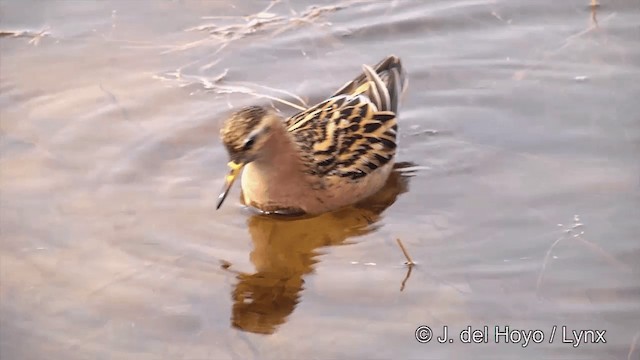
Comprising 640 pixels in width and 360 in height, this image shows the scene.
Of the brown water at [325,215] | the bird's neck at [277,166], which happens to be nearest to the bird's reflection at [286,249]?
the brown water at [325,215]

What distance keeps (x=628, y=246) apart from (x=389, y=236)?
1572 mm

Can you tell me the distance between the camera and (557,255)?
22.3 feet

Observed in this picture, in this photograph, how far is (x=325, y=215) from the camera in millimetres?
7605

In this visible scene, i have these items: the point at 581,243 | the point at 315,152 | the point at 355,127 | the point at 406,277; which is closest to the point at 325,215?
the point at 315,152

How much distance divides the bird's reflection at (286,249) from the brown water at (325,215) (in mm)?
18

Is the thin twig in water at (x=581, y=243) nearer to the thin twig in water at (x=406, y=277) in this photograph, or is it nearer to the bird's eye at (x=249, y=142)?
the thin twig in water at (x=406, y=277)

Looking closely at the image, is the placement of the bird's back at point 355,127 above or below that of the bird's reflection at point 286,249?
above

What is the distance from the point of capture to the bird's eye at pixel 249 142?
23.5 feet

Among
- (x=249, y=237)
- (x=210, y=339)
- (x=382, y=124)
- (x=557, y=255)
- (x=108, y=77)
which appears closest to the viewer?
(x=210, y=339)

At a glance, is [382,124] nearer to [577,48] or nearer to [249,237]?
[249,237]

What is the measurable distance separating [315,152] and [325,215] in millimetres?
498

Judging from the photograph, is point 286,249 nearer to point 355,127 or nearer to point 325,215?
point 325,215

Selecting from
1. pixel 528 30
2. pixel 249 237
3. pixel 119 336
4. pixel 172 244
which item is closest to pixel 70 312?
pixel 119 336

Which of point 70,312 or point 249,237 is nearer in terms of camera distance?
point 70,312
